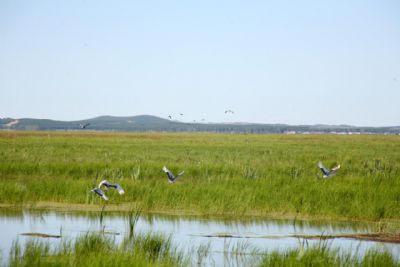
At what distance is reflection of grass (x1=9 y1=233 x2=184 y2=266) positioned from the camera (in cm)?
988

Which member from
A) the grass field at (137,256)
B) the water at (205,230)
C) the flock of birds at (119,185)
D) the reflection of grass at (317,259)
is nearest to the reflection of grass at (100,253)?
the grass field at (137,256)

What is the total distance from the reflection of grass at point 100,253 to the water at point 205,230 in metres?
0.49

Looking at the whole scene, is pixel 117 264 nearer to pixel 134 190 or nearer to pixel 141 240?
pixel 141 240

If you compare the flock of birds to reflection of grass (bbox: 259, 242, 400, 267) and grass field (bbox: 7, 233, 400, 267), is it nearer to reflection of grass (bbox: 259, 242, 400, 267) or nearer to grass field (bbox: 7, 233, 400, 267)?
grass field (bbox: 7, 233, 400, 267)

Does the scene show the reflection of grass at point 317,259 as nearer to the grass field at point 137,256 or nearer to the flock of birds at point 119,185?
the grass field at point 137,256

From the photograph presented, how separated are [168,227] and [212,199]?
11.2ft

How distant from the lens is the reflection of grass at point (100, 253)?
988cm

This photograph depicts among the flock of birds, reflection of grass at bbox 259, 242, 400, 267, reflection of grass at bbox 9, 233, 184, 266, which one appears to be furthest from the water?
reflection of grass at bbox 259, 242, 400, 267

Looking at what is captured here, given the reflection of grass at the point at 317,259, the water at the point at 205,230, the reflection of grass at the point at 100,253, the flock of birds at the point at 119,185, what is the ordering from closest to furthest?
the reflection of grass at the point at 100,253
the reflection of grass at the point at 317,259
the water at the point at 205,230
the flock of birds at the point at 119,185

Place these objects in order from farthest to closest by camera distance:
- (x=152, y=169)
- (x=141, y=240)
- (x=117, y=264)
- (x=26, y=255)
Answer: (x=152, y=169) < (x=141, y=240) < (x=26, y=255) < (x=117, y=264)

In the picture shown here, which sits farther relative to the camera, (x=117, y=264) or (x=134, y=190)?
(x=134, y=190)

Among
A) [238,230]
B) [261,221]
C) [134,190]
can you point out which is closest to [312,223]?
[261,221]

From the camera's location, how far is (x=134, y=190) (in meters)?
20.2

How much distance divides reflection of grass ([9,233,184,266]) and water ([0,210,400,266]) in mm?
494
